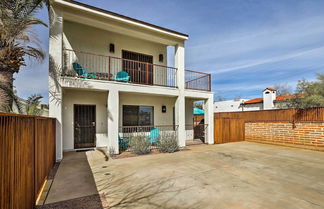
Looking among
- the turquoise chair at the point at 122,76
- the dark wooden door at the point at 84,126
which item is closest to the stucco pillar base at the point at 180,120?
the turquoise chair at the point at 122,76

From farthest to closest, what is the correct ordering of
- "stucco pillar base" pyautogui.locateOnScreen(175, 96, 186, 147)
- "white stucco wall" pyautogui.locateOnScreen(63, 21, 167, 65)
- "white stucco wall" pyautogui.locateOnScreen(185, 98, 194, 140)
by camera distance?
"white stucco wall" pyautogui.locateOnScreen(185, 98, 194, 140) → "stucco pillar base" pyautogui.locateOnScreen(175, 96, 186, 147) → "white stucco wall" pyautogui.locateOnScreen(63, 21, 167, 65)

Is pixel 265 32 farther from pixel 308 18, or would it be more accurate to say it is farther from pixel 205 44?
pixel 205 44

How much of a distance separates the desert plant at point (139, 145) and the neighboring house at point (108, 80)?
72 centimetres

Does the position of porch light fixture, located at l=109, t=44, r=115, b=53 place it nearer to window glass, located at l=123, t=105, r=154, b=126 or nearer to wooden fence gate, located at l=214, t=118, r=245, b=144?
window glass, located at l=123, t=105, r=154, b=126

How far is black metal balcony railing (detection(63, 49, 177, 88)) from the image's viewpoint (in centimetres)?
821

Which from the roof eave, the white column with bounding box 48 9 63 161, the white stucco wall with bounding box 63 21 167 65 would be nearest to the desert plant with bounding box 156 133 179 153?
the white column with bounding box 48 9 63 161

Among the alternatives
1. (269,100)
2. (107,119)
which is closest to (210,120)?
(107,119)

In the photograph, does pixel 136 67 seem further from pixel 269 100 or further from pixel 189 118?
pixel 269 100

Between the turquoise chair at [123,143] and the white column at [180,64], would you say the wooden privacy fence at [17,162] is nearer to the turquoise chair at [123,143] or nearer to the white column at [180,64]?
the turquoise chair at [123,143]

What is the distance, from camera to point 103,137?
8922mm

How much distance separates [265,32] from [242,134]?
8119 millimetres

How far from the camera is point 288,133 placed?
32.4ft

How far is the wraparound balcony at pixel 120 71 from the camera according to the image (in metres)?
8.23

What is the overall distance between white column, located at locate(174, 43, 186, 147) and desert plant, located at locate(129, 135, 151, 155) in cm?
215
